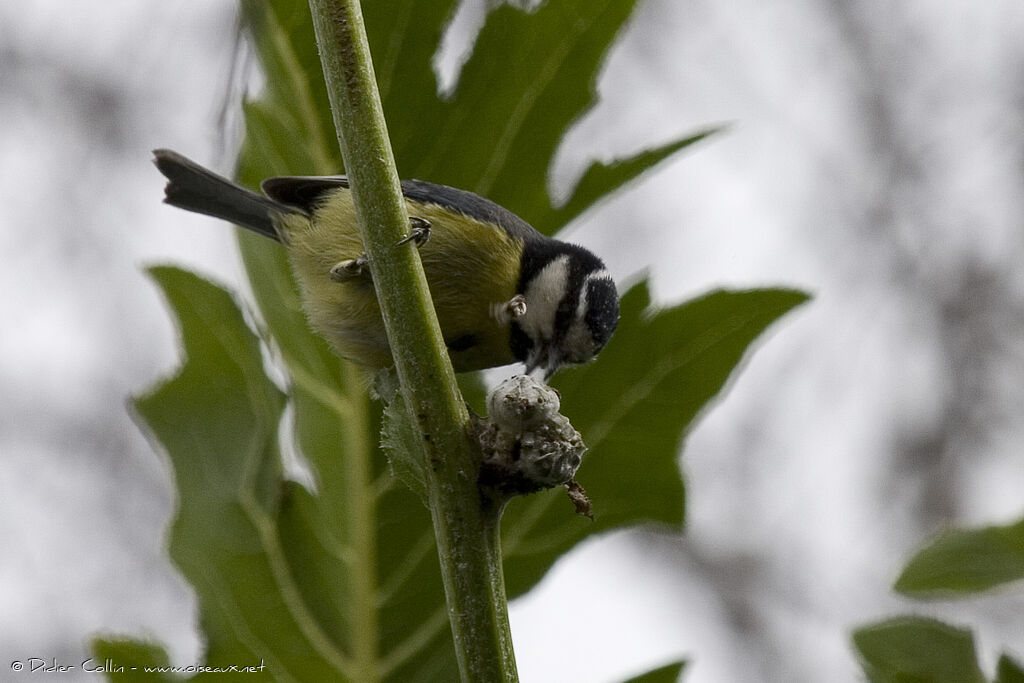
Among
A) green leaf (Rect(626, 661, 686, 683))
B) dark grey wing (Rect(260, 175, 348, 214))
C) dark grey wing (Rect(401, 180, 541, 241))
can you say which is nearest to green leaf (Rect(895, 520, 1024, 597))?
green leaf (Rect(626, 661, 686, 683))

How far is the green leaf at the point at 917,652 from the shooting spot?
1.10m

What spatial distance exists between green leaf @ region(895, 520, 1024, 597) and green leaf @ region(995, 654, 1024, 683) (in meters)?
0.08

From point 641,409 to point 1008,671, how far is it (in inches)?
22.3

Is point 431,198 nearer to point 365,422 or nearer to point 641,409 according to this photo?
point 365,422

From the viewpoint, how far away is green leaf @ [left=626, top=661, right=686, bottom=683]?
4.27 feet

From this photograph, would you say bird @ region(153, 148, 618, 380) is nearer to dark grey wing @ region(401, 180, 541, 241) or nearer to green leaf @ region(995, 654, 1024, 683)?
dark grey wing @ region(401, 180, 541, 241)

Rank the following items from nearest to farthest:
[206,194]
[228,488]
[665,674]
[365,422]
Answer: [665,674], [228,488], [365,422], [206,194]

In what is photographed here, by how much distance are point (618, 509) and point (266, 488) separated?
464mm

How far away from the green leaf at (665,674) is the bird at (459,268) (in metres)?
1.08

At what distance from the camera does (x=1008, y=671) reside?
1.03 metres

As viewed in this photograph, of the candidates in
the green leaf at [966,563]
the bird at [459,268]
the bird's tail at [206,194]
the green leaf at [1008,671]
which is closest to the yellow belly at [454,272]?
the bird at [459,268]

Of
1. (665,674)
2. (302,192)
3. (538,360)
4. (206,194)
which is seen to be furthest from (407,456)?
(206,194)

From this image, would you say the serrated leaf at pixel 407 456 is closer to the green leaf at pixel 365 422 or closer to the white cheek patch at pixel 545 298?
the green leaf at pixel 365 422

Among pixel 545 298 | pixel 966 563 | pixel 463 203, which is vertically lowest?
pixel 966 563
